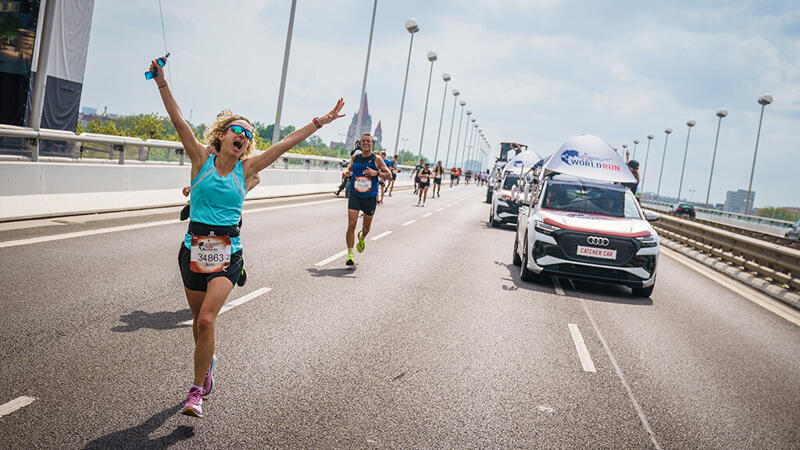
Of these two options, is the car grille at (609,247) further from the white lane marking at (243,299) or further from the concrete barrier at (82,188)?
the concrete barrier at (82,188)

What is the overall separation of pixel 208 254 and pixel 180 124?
2.76 feet

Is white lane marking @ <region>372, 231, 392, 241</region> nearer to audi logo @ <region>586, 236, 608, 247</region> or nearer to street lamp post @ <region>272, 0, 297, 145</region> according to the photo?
audi logo @ <region>586, 236, 608, 247</region>

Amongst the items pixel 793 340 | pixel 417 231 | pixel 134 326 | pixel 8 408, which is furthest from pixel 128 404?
pixel 417 231

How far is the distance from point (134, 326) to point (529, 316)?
175 inches

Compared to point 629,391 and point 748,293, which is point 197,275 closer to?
point 629,391

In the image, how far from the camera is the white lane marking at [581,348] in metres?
5.84

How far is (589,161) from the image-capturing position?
12602 millimetres

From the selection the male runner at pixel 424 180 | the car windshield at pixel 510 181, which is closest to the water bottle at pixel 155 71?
the car windshield at pixel 510 181

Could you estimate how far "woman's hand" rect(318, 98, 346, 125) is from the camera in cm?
457

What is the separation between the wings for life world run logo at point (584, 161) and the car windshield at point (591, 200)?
137 cm

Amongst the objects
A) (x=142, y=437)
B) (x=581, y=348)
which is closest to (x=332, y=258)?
(x=581, y=348)

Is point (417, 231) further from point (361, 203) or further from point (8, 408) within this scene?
point (8, 408)

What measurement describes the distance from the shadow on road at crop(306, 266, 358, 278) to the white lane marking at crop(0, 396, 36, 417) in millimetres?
5351

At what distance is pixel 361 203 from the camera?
10289 millimetres
